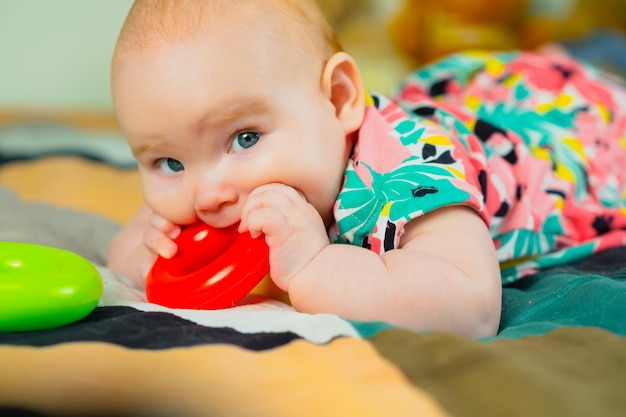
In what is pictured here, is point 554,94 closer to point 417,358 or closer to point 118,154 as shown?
point 417,358

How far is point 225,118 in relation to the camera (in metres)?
0.89

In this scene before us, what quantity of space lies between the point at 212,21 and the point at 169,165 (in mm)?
200

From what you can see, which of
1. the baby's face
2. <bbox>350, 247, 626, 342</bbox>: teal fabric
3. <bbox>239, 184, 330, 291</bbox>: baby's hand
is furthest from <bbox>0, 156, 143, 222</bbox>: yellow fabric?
<bbox>350, 247, 626, 342</bbox>: teal fabric

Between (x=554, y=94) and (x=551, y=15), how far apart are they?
1239 millimetres

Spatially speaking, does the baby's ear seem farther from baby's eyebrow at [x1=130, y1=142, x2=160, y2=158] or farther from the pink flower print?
baby's eyebrow at [x1=130, y1=142, x2=160, y2=158]

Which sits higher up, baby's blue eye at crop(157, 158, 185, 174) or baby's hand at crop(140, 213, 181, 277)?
baby's blue eye at crop(157, 158, 185, 174)

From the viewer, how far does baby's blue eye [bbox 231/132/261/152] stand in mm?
910

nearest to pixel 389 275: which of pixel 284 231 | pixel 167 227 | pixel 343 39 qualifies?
pixel 284 231

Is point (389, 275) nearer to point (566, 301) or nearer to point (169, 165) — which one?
point (566, 301)

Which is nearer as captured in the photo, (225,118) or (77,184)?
(225,118)

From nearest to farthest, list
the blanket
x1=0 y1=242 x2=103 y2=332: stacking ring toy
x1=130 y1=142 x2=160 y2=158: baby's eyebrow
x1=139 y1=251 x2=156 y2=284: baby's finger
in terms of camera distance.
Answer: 1. the blanket
2. x1=0 y1=242 x2=103 y2=332: stacking ring toy
3. x1=130 y1=142 x2=160 y2=158: baby's eyebrow
4. x1=139 y1=251 x2=156 y2=284: baby's finger

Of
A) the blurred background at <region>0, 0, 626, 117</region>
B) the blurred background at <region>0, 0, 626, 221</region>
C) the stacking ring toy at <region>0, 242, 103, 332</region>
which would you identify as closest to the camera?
the stacking ring toy at <region>0, 242, 103, 332</region>

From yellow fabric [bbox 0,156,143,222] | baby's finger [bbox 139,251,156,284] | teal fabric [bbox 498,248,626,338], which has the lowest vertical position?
teal fabric [bbox 498,248,626,338]

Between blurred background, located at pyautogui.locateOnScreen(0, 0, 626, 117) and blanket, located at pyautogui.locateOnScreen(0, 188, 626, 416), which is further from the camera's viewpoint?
blurred background, located at pyautogui.locateOnScreen(0, 0, 626, 117)
